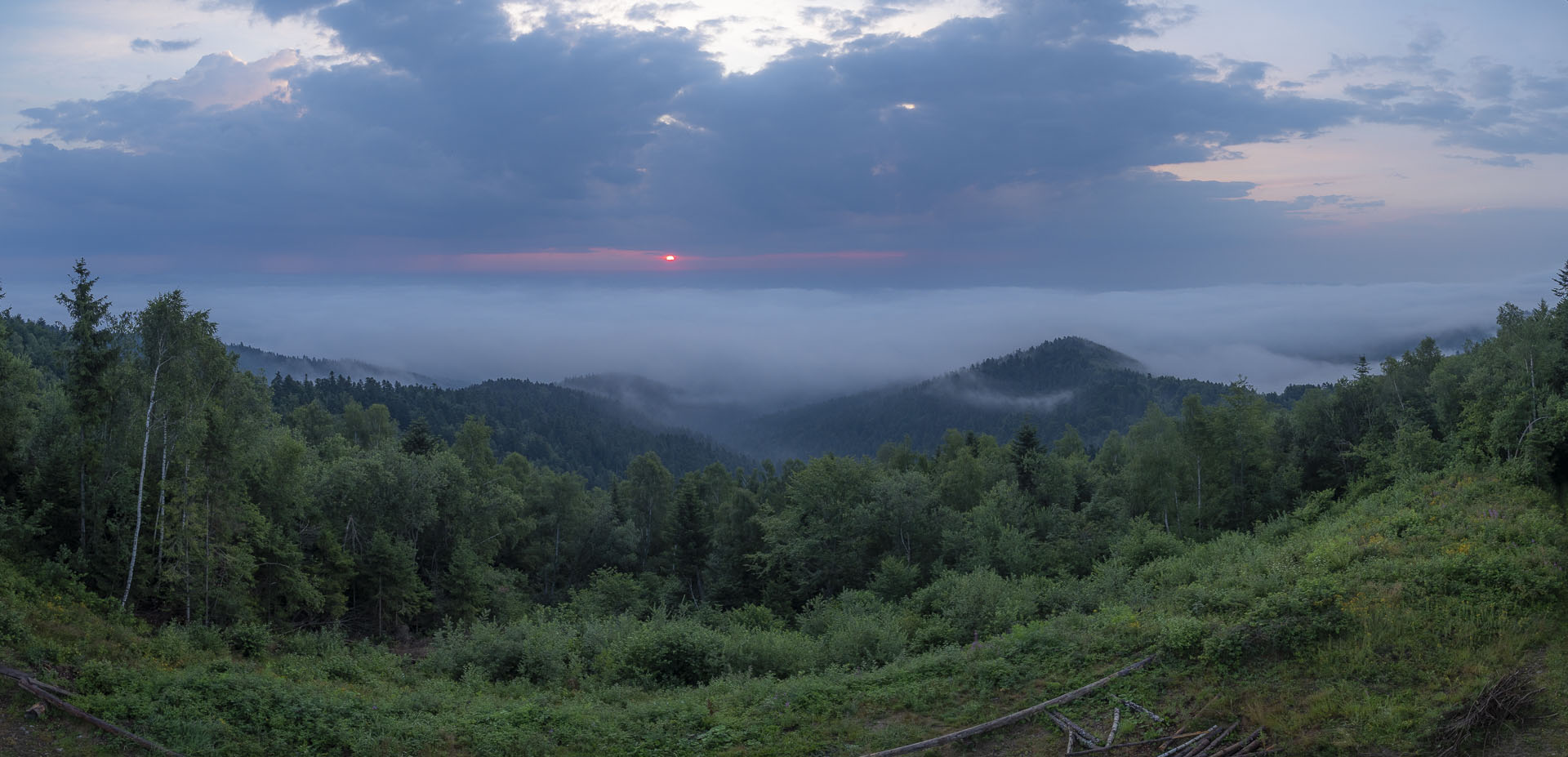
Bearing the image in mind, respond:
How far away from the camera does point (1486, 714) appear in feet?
37.6

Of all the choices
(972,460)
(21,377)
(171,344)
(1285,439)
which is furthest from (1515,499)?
(21,377)

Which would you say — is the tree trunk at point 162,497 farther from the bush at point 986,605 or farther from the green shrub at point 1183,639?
the green shrub at point 1183,639

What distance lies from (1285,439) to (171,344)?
55.0 meters

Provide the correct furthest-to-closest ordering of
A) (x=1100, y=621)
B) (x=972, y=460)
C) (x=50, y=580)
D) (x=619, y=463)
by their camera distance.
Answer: (x=619, y=463)
(x=972, y=460)
(x=50, y=580)
(x=1100, y=621)

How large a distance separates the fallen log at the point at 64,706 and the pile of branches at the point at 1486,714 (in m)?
20.6

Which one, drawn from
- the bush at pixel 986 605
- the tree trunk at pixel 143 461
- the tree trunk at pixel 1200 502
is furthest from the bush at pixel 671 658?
the tree trunk at pixel 1200 502

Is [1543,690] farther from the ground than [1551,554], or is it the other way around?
[1551,554]

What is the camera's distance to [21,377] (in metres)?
24.9

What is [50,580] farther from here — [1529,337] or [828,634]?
[1529,337]

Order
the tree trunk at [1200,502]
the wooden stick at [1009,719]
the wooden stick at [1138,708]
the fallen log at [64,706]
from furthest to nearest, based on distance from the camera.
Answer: the tree trunk at [1200,502] < the fallen log at [64,706] < the wooden stick at [1009,719] < the wooden stick at [1138,708]

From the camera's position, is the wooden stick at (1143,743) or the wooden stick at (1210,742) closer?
the wooden stick at (1210,742)

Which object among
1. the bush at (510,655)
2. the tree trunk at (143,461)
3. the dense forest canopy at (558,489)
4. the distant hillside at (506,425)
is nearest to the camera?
the bush at (510,655)

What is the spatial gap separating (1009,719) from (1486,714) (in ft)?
23.4

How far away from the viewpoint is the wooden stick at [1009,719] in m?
13.1
